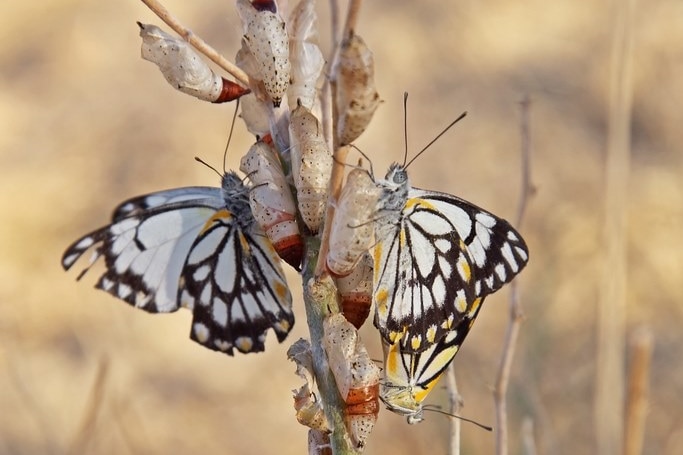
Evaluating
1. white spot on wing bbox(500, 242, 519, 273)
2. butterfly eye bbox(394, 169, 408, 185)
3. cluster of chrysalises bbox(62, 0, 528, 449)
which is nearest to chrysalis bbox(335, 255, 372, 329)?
cluster of chrysalises bbox(62, 0, 528, 449)

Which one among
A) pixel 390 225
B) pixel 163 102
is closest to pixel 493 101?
pixel 163 102

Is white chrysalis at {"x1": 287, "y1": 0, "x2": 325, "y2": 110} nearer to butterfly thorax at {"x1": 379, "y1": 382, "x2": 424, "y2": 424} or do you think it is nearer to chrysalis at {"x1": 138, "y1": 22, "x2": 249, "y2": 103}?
chrysalis at {"x1": 138, "y1": 22, "x2": 249, "y2": 103}

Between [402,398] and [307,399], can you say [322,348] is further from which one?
[402,398]

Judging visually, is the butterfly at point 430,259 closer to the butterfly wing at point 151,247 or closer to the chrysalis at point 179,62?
the chrysalis at point 179,62

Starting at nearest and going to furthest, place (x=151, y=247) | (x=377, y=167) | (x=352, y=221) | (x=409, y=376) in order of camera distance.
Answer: (x=352, y=221) < (x=409, y=376) < (x=151, y=247) < (x=377, y=167)

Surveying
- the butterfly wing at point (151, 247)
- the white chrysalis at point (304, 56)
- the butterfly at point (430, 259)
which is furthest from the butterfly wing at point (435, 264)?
the butterfly wing at point (151, 247)

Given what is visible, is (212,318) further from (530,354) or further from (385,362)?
(530,354)

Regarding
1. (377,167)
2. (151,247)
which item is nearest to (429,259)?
(151,247)
